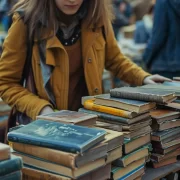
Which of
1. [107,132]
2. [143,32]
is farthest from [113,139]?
[143,32]

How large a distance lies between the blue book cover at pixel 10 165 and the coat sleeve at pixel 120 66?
1268 millimetres

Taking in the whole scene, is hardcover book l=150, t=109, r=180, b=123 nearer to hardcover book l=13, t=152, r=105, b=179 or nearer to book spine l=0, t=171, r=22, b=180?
hardcover book l=13, t=152, r=105, b=179

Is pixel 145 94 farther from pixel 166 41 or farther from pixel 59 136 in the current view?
pixel 166 41

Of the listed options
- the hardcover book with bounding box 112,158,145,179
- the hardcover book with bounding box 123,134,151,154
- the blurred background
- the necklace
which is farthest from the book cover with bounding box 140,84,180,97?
the blurred background

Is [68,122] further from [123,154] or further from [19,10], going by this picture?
[19,10]

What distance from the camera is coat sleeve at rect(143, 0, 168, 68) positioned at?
3486mm

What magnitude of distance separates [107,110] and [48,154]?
1.60 ft

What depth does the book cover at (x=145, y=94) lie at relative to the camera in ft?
6.34

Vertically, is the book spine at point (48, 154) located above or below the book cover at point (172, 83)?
below

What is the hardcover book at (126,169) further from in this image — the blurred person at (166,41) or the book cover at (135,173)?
the blurred person at (166,41)

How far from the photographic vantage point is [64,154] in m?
1.49

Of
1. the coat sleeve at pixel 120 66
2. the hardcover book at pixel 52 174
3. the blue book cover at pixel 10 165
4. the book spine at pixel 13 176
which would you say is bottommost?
the hardcover book at pixel 52 174

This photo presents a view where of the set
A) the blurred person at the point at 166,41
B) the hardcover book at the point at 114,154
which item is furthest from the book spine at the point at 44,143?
the blurred person at the point at 166,41

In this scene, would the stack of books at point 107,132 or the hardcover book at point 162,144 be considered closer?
the stack of books at point 107,132
